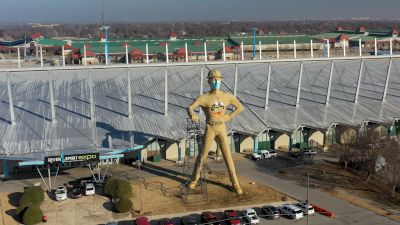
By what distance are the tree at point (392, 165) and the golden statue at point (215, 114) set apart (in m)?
12.5

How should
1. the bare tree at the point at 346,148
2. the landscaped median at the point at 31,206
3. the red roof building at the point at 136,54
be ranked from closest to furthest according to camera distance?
the landscaped median at the point at 31,206 → the bare tree at the point at 346,148 → the red roof building at the point at 136,54

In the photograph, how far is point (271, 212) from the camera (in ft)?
116

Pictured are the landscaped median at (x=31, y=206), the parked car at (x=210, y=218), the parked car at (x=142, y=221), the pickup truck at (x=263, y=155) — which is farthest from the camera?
the pickup truck at (x=263, y=155)

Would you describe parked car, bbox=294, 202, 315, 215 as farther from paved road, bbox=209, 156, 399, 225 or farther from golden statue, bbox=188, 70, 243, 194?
golden statue, bbox=188, 70, 243, 194

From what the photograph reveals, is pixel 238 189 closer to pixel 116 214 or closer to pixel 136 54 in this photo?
pixel 116 214

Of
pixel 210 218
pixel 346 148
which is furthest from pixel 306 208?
pixel 346 148

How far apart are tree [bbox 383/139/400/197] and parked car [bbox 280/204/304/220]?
1001 cm

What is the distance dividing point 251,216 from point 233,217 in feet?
4.14

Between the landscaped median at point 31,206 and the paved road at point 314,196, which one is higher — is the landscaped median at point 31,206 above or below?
above

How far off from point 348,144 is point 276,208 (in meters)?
14.5

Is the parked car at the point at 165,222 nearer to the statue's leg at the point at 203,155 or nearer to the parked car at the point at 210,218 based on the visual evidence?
the parked car at the point at 210,218

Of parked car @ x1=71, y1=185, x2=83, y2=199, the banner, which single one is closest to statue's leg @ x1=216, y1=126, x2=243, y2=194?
the banner

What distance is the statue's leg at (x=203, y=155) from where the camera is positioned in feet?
130

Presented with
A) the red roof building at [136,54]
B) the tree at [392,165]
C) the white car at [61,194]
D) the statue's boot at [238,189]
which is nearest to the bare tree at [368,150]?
the tree at [392,165]
